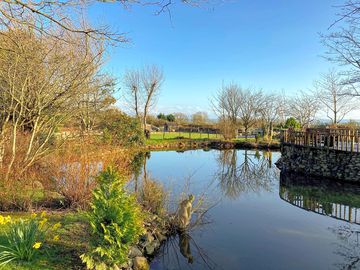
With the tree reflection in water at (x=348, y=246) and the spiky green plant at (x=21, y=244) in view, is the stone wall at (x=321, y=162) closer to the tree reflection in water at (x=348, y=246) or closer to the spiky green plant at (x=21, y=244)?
the tree reflection in water at (x=348, y=246)

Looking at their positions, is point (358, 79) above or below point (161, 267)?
above

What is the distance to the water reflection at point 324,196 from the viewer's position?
8664 mm

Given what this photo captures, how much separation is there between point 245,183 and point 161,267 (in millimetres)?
8728

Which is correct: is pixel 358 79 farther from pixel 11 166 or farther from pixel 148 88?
pixel 148 88

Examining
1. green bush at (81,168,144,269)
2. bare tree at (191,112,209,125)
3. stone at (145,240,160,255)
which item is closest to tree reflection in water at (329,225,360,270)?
stone at (145,240,160,255)

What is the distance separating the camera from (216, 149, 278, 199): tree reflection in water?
38.6 feet

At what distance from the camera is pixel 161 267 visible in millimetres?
5098

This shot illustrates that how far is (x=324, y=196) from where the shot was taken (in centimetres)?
1053

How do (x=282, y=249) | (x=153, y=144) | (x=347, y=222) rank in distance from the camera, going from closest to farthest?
(x=282, y=249), (x=347, y=222), (x=153, y=144)

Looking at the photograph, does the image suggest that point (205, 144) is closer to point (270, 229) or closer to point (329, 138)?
point (329, 138)

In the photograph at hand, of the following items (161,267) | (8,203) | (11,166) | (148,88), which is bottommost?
(161,267)

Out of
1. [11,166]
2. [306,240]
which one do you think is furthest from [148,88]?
[306,240]

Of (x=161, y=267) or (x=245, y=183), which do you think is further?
(x=245, y=183)

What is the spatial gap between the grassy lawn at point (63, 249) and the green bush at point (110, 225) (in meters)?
0.36
